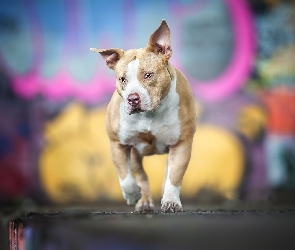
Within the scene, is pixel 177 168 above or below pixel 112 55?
below

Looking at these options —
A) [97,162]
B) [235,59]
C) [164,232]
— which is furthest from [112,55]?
[235,59]

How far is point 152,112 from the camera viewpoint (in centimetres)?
243

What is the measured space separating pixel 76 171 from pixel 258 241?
6.07 meters

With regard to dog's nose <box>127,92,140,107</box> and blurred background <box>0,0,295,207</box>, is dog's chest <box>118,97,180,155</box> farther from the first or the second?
blurred background <box>0,0,295,207</box>

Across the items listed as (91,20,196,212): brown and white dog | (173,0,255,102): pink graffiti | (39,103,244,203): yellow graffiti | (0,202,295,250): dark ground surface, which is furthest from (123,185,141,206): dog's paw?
(173,0,255,102): pink graffiti

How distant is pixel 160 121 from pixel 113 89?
17.3ft

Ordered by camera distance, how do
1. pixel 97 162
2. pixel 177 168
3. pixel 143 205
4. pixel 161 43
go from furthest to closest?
1. pixel 97 162
2. pixel 143 205
3. pixel 177 168
4. pixel 161 43

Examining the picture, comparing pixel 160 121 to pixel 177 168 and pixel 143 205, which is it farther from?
pixel 143 205

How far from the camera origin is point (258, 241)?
5.65ft

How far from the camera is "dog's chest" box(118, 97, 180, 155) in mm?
2438

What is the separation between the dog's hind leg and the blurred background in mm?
4372

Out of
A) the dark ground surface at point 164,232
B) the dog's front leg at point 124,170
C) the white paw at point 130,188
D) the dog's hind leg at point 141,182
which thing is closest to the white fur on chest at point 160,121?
the dog's front leg at point 124,170

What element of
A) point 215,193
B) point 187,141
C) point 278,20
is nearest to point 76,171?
point 215,193

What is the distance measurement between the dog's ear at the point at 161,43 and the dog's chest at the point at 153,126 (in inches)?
9.5
